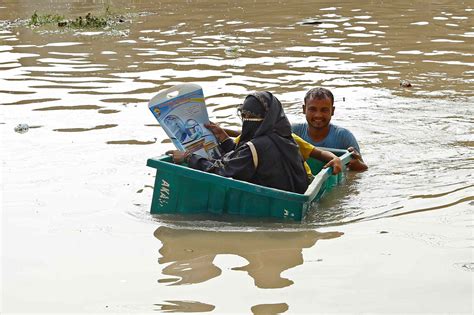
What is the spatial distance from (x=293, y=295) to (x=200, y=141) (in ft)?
7.31

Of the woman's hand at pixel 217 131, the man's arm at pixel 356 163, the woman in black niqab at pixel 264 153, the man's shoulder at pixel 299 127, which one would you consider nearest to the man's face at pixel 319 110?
the man's shoulder at pixel 299 127

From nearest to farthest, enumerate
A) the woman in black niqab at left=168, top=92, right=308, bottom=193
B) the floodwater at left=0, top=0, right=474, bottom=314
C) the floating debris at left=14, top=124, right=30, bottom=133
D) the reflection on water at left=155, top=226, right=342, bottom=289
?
the floodwater at left=0, top=0, right=474, bottom=314, the reflection on water at left=155, top=226, right=342, bottom=289, the woman in black niqab at left=168, top=92, right=308, bottom=193, the floating debris at left=14, top=124, right=30, bottom=133

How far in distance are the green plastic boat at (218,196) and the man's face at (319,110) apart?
1.21m

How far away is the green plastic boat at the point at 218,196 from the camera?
5.88 meters

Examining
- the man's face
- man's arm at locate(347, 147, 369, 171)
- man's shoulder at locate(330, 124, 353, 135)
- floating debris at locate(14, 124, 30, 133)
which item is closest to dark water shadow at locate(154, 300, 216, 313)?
man's arm at locate(347, 147, 369, 171)

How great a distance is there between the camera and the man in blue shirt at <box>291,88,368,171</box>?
7445 millimetres

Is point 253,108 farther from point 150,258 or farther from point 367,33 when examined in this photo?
point 367,33

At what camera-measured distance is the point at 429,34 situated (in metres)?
14.4

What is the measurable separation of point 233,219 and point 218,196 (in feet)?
0.69

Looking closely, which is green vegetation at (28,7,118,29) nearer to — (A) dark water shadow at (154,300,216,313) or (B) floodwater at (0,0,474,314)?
(B) floodwater at (0,0,474,314)

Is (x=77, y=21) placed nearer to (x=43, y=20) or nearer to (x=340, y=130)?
(x=43, y=20)

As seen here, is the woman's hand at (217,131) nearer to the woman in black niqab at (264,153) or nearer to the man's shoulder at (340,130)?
the woman in black niqab at (264,153)

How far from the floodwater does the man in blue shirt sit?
0.82 feet

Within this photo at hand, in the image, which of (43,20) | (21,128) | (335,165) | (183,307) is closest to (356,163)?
(335,165)
